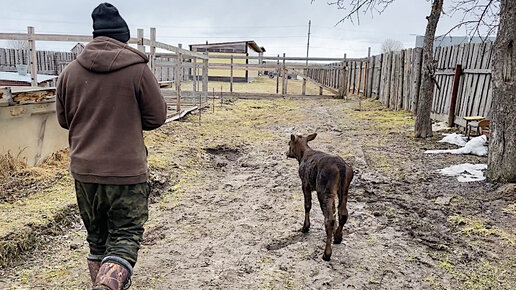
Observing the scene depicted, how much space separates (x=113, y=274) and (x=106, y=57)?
3.79 feet

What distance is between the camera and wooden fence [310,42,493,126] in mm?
7863

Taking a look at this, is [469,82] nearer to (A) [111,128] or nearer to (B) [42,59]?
(A) [111,128]

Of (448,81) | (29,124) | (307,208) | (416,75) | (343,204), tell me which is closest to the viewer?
(343,204)

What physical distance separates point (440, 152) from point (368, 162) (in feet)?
4.61

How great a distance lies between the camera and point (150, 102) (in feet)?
7.18

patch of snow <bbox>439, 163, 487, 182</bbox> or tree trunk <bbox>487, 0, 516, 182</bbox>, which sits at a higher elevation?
tree trunk <bbox>487, 0, 516, 182</bbox>

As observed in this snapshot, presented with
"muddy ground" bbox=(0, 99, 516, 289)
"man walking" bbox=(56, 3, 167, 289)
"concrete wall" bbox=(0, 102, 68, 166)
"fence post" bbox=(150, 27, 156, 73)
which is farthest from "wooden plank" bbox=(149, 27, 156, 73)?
"man walking" bbox=(56, 3, 167, 289)

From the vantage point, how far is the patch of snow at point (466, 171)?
511 cm

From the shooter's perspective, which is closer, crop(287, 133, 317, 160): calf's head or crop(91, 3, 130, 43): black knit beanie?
crop(91, 3, 130, 43): black knit beanie

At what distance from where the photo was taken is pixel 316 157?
3.42 meters

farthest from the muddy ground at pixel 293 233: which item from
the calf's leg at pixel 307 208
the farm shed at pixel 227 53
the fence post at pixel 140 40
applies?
the farm shed at pixel 227 53

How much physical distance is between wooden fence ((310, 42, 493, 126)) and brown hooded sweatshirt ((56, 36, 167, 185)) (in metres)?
7.06

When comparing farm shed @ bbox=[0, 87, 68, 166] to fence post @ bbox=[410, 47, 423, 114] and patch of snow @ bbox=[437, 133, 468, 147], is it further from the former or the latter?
fence post @ bbox=[410, 47, 423, 114]

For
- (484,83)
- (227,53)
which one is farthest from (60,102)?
(227,53)
